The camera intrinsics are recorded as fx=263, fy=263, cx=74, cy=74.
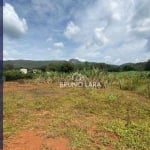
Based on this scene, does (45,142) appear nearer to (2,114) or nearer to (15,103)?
(2,114)

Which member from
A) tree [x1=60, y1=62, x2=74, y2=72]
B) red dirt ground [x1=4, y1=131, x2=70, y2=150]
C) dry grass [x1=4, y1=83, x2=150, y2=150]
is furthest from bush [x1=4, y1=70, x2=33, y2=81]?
red dirt ground [x1=4, y1=131, x2=70, y2=150]

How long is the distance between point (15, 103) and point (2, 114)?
1.60 metres

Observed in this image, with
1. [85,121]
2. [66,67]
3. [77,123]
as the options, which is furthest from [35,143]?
[66,67]

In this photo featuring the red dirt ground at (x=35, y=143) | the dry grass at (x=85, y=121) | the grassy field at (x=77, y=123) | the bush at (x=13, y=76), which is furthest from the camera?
the bush at (x=13, y=76)

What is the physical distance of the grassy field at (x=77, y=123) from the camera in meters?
4.75

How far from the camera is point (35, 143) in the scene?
4.68 meters

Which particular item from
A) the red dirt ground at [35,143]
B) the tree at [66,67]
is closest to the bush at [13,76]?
the tree at [66,67]

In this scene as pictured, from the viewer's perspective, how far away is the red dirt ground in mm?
4504

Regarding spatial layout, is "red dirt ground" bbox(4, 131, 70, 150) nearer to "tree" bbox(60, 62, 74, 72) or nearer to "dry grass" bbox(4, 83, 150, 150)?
"dry grass" bbox(4, 83, 150, 150)

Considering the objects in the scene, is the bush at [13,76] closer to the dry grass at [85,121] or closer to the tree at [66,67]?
the tree at [66,67]

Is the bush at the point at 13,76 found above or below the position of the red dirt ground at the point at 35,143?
above

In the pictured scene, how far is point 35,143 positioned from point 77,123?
1.44 meters

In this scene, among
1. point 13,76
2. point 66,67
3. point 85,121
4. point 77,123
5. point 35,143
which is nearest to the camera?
point 35,143

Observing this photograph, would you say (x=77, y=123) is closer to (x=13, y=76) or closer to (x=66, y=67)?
(x=13, y=76)
